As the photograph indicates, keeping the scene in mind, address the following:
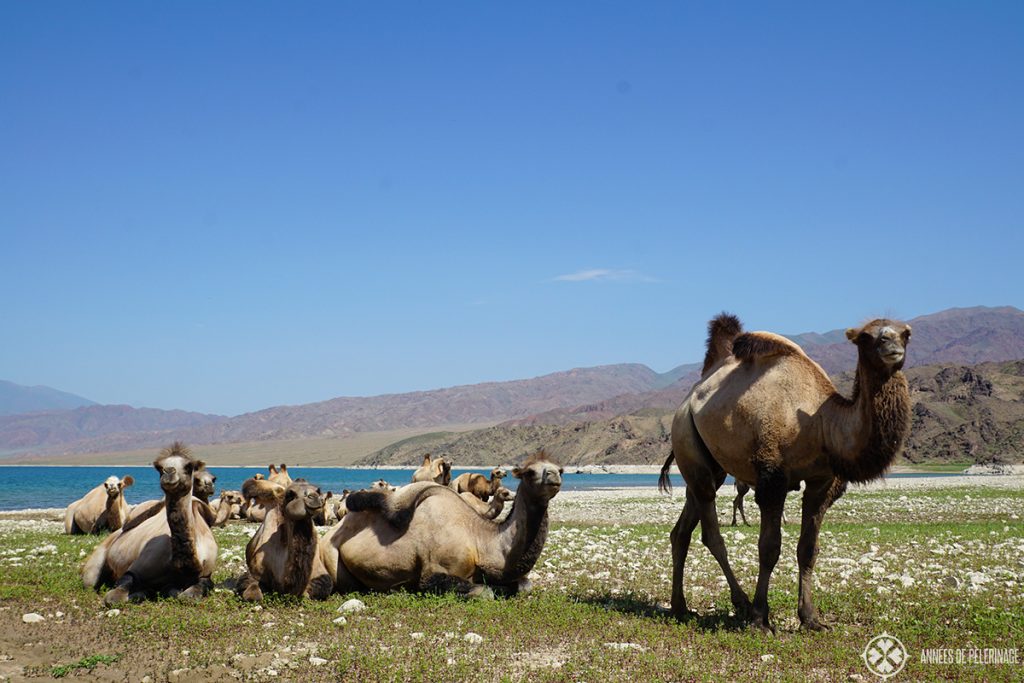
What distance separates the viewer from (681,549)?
1058 cm

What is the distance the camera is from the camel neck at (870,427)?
28.2 ft

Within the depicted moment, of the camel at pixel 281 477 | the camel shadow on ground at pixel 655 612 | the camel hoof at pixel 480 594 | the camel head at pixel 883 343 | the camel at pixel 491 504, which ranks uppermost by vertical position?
the camel head at pixel 883 343

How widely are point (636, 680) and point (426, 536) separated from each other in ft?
14.7

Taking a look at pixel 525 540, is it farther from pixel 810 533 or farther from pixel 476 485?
pixel 476 485

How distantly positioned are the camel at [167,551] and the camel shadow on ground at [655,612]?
15.4ft

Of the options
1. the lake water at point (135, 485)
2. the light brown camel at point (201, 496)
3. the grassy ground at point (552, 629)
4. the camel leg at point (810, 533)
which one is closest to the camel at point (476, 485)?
the lake water at point (135, 485)

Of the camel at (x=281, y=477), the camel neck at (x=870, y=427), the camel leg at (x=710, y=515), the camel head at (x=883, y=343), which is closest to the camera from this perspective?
the camel head at (x=883, y=343)

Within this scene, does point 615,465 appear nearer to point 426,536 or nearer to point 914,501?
point 914,501

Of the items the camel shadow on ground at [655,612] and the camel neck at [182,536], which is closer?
the camel shadow on ground at [655,612]

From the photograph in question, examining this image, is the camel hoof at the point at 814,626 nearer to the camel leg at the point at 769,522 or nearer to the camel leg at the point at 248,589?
the camel leg at the point at 769,522

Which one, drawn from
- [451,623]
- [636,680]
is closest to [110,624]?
[451,623]

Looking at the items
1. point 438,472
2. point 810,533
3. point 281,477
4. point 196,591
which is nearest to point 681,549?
point 810,533

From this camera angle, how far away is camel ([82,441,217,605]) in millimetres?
10172

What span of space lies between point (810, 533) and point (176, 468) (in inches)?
285
